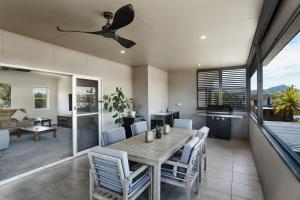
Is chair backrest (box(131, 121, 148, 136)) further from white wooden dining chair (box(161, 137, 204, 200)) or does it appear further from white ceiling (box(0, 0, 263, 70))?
white ceiling (box(0, 0, 263, 70))

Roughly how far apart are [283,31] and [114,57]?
3880mm

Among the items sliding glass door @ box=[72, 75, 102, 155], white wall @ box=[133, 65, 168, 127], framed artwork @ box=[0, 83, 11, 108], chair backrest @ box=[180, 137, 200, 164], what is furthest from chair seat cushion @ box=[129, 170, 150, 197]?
framed artwork @ box=[0, 83, 11, 108]

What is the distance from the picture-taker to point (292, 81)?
5.25ft

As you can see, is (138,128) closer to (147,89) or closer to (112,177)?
(112,177)

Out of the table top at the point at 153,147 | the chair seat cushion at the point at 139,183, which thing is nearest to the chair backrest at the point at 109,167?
the chair seat cushion at the point at 139,183

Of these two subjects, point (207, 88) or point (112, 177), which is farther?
point (207, 88)

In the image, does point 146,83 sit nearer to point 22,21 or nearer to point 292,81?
point 22,21

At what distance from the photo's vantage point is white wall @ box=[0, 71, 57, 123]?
704cm

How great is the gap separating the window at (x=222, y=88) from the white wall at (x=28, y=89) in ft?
23.9

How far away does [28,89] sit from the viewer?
300 inches

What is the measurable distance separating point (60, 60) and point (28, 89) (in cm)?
530

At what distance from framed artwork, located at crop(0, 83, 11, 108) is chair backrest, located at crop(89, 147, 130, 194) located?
7233mm

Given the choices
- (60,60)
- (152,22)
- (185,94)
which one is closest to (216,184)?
(152,22)

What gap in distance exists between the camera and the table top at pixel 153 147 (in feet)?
6.61
